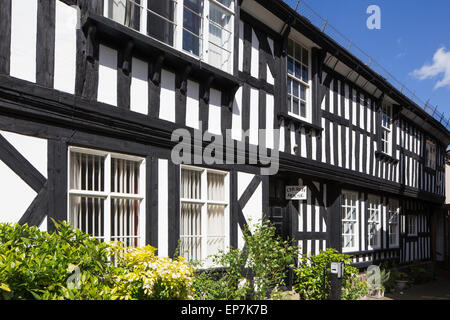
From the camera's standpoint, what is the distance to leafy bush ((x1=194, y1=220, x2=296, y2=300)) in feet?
20.3

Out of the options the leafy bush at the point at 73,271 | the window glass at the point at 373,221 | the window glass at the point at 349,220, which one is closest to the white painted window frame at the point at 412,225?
the window glass at the point at 373,221

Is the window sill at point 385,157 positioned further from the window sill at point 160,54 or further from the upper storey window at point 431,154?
the window sill at point 160,54

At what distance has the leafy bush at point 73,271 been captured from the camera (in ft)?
11.1

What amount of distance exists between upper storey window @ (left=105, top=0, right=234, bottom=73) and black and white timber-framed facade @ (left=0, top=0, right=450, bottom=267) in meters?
0.02

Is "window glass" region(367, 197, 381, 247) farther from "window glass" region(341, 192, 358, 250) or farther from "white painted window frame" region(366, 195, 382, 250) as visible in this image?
"window glass" region(341, 192, 358, 250)

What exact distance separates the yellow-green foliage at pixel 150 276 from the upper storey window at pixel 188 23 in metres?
2.95

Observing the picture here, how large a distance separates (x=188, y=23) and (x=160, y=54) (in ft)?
3.21

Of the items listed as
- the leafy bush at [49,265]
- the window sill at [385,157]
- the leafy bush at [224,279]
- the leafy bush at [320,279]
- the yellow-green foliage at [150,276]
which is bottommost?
the leafy bush at [320,279]

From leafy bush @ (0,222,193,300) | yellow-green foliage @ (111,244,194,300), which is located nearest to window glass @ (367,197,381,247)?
yellow-green foliage @ (111,244,194,300)

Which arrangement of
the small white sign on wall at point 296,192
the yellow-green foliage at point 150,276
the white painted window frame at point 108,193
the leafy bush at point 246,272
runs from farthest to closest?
the small white sign on wall at point 296,192 → the leafy bush at point 246,272 → the white painted window frame at point 108,193 → the yellow-green foliage at point 150,276

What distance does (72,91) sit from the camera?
198 inches

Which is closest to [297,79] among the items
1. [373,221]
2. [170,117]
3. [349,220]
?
[170,117]

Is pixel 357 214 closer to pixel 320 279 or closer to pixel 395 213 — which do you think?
pixel 395 213
